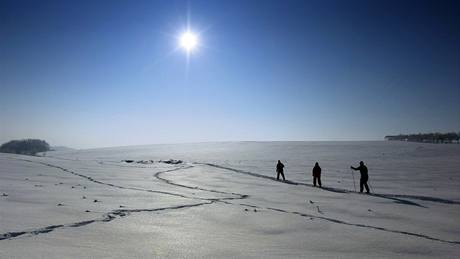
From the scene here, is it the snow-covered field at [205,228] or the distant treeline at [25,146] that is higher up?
the distant treeline at [25,146]

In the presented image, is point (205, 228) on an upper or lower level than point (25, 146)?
lower

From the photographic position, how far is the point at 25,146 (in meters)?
118

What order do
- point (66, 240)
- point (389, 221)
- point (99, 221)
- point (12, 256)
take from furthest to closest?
point (389, 221) < point (99, 221) < point (66, 240) < point (12, 256)

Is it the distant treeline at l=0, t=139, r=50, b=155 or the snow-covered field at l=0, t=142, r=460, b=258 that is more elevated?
the distant treeline at l=0, t=139, r=50, b=155

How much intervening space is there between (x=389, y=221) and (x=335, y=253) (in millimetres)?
4600

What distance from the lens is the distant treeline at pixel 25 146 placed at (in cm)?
11551

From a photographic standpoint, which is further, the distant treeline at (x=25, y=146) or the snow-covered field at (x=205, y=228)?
the distant treeline at (x=25, y=146)

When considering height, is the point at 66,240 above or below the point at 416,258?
above

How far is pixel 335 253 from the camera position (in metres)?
6.88

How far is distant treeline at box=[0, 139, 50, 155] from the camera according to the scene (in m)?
116

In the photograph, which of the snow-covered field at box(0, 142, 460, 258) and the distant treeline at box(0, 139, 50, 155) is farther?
the distant treeline at box(0, 139, 50, 155)

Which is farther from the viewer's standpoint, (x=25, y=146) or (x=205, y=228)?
(x=25, y=146)

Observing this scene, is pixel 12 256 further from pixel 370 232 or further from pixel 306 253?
pixel 370 232

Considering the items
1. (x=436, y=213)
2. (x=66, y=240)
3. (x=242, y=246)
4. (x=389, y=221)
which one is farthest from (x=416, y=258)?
(x=436, y=213)
